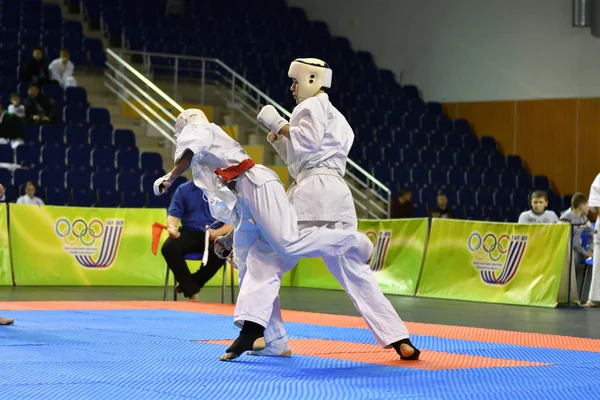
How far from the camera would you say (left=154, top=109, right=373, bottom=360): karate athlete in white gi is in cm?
497

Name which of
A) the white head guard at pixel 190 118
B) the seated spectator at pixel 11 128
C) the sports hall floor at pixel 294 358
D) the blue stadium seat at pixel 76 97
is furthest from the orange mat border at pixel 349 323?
the blue stadium seat at pixel 76 97

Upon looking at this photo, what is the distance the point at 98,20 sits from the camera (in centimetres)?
1956

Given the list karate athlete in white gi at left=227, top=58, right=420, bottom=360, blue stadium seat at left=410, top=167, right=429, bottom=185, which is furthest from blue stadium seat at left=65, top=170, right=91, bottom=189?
karate athlete in white gi at left=227, top=58, right=420, bottom=360

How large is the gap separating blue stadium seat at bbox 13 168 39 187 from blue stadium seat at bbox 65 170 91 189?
466mm

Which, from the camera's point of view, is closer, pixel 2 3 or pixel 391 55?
pixel 2 3

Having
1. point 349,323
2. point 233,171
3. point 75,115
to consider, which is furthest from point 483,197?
point 233,171

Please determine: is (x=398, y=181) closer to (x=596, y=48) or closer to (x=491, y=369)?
(x=596, y=48)

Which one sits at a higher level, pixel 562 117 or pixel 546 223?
A: pixel 562 117

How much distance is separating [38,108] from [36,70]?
1086 mm

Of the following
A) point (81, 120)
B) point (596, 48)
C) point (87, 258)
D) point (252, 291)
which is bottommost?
point (87, 258)

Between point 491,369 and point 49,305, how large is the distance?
521cm

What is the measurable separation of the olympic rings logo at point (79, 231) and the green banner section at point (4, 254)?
625 millimetres

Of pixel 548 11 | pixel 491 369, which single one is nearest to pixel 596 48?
pixel 548 11

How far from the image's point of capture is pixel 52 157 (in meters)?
14.8
